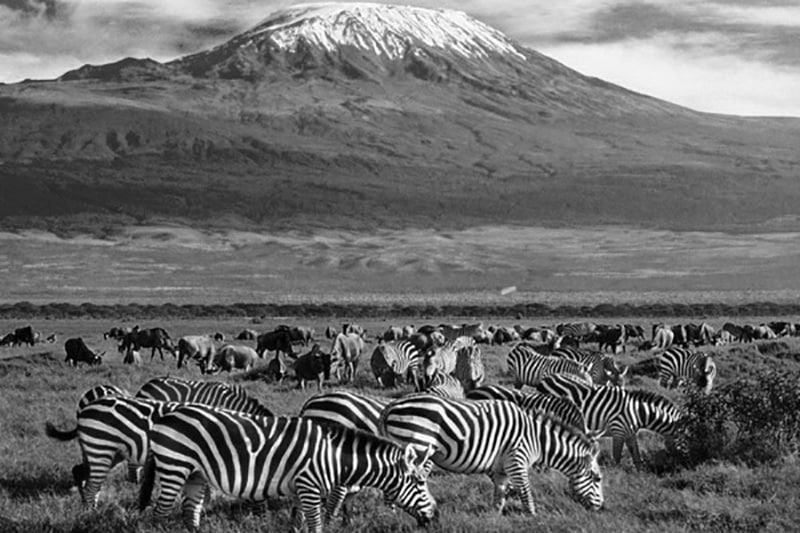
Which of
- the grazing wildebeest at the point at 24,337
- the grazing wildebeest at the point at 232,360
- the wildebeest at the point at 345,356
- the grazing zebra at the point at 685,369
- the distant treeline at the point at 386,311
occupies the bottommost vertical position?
the distant treeline at the point at 386,311

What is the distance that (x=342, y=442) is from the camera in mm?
10594

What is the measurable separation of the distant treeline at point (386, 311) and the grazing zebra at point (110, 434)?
56.4 metres

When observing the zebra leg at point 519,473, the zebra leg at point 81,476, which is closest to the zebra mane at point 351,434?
the zebra leg at point 519,473

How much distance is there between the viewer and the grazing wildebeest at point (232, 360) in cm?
2986

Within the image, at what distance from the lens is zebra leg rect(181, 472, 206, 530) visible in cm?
1050

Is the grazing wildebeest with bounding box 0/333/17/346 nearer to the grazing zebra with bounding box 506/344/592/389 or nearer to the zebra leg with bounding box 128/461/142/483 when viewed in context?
the grazing zebra with bounding box 506/344/592/389

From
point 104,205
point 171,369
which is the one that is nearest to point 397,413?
point 171,369

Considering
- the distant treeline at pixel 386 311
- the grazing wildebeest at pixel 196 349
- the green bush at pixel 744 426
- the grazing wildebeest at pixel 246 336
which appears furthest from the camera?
the distant treeline at pixel 386 311

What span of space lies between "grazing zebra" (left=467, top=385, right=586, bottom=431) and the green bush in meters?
1.45

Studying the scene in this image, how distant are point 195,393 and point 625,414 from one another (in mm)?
5911

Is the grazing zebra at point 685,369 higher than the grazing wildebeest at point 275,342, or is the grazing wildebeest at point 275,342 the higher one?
the grazing zebra at point 685,369

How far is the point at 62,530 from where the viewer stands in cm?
1080

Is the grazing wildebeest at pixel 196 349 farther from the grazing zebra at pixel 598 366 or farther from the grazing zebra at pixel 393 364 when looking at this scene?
the grazing zebra at pixel 598 366

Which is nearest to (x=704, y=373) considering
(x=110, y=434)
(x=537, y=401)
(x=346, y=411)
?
(x=537, y=401)
